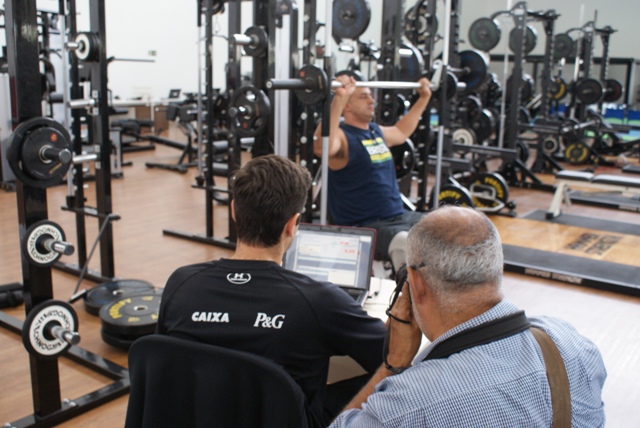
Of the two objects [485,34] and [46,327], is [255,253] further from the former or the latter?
[485,34]

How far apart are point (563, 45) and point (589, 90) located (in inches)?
36.0

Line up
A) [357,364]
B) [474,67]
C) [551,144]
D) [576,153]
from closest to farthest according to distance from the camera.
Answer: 1. [357,364]
2. [474,67]
3. [576,153]
4. [551,144]

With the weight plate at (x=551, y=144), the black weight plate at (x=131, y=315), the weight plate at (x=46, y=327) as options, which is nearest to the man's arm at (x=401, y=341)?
the weight plate at (x=46, y=327)

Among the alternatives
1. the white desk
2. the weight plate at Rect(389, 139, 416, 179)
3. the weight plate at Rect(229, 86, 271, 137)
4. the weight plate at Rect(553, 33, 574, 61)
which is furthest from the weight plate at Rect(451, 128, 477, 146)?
the white desk

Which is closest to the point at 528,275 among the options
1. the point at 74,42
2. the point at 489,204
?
the point at 489,204

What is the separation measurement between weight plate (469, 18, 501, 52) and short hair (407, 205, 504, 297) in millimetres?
6082

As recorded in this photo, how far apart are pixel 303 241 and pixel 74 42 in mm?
1885

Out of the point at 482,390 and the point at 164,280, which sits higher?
the point at 482,390

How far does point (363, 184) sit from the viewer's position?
10.4ft

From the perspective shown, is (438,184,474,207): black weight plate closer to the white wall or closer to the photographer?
the photographer

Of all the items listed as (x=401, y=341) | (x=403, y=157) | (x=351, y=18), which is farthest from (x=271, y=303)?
(x=351, y=18)

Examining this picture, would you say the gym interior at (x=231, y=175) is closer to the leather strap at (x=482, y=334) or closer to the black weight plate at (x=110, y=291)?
the black weight plate at (x=110, y=291)

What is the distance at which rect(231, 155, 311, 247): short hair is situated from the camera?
1.37 metres

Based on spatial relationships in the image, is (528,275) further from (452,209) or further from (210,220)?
(452,209)
